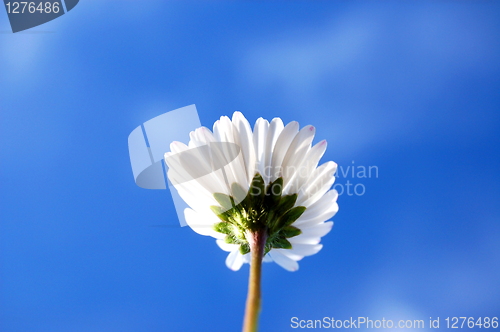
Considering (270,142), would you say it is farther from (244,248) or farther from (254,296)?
(254,296)

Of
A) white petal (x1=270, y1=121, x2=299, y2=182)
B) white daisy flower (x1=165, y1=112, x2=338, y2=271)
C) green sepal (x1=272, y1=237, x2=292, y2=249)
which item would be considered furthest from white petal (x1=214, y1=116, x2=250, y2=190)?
green sepal (x1=272, y1=237, x2=292, y2=249)

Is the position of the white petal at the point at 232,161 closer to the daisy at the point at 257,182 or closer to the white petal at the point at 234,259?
the daisy at the point at 257,182

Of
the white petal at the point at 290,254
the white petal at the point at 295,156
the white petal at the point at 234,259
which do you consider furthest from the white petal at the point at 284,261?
the white petal at the point at 295,156

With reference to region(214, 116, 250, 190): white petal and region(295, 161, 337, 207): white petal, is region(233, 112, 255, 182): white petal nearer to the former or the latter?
region(214, 116, 250, 190): white petal

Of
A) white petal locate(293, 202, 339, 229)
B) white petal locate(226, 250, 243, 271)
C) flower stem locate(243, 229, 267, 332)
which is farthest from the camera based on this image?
white petal locate(226, 250, 243, 271)

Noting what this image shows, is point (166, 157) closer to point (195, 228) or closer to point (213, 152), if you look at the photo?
point (213, 152)

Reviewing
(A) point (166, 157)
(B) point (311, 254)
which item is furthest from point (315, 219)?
(A) point (166, 157)
